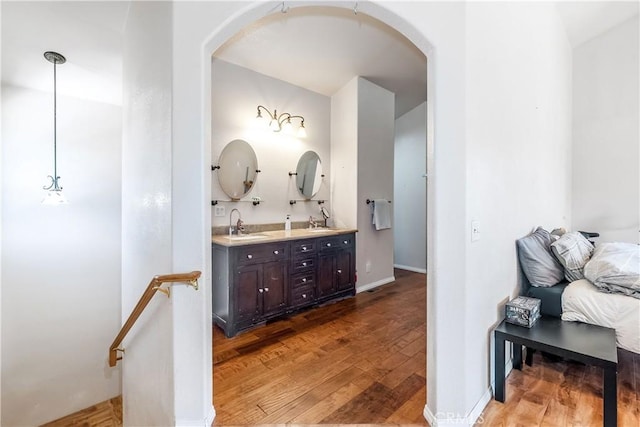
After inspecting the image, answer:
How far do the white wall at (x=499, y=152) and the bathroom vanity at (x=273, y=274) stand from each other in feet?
5.93

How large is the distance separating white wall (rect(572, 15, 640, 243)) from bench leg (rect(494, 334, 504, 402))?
10.9ft

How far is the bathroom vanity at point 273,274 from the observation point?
260 cm

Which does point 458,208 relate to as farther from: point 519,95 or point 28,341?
point 28,341

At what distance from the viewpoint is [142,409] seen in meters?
1.89

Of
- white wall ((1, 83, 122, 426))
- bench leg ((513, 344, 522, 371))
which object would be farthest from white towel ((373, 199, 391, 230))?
white wall ((1, 83, 122, 426))

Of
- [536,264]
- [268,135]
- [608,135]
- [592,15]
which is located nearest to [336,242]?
[268,135]

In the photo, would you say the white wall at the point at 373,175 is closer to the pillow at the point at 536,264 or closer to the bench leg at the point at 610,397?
the pillow at the point at 536,264

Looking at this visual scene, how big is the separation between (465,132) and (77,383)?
482 cm

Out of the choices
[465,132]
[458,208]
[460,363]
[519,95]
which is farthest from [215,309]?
[519,95]

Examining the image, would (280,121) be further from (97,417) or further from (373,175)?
(97,417)

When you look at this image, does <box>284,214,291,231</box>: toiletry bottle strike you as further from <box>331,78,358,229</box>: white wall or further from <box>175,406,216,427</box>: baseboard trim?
<box>175,406,216,427</box>: baseboard trim

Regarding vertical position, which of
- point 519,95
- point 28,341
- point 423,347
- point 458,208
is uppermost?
point 519,95

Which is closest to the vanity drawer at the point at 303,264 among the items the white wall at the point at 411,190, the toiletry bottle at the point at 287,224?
the toiletry bottle at the point at 287,224

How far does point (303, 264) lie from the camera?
312 centimetres
